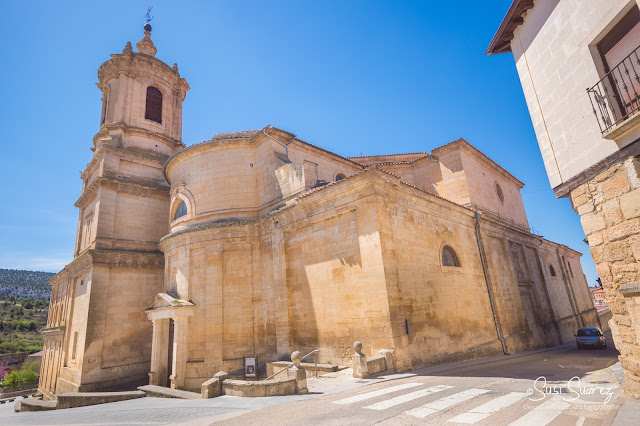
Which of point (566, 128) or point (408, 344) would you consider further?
point (408, 344)

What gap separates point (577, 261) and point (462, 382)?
98.5 ft

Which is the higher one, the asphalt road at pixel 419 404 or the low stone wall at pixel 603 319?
the asphalt road at pixel 419 404

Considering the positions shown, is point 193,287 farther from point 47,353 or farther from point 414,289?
point 47,353

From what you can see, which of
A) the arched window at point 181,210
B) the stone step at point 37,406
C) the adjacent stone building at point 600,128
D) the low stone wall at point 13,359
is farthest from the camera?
the low stone wall at point 13,359

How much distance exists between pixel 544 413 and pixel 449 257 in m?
8.81

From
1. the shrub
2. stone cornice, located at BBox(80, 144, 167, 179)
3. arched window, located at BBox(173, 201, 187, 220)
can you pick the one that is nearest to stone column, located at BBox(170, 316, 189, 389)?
arched window, located at BBox(173, 201, 187, 220)

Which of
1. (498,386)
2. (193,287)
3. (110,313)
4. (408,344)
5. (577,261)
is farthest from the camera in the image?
(577,261)

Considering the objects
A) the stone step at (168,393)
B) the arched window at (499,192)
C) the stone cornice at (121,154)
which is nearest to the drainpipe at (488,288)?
the arched window at (499,192)

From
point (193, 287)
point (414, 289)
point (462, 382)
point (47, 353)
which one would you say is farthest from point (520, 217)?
point (47, 353)

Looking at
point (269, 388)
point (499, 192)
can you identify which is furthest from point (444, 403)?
point (499, 192)

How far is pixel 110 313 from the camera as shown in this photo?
16312mm

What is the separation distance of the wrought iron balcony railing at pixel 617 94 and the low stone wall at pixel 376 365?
22.1 ft

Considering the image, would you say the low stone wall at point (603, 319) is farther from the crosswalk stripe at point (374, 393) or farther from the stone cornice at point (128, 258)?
the stone cornice at point (128, 258)

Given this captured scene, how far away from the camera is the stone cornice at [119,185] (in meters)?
18.1
